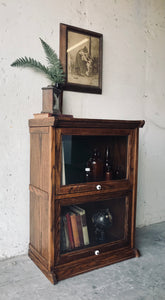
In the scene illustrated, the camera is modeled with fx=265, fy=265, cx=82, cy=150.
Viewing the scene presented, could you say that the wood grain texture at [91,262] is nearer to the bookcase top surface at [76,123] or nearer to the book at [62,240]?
the book at [62,240]

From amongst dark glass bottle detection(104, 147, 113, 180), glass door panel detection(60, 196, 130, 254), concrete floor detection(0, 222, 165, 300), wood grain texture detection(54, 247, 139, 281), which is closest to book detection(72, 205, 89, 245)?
glass door panel detection(60, 196, 130, 254)

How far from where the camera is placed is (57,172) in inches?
69.7

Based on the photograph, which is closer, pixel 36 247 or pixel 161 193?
pixel 36 247

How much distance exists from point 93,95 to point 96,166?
0.78 m

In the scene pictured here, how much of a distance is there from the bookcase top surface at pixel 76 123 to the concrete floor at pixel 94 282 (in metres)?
1.06

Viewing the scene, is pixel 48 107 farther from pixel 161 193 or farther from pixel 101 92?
pixel 161 193

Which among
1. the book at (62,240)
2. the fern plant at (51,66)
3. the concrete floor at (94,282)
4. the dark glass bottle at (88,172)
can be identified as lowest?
the concrete floor at (94,282)

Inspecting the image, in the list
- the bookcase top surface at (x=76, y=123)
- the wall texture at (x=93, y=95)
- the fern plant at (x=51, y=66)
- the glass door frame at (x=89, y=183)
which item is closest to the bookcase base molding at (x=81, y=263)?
the wall texture at (x=93, y=95)

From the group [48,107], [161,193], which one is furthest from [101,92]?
[161,193]

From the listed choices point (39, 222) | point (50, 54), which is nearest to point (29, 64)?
point (50, 54)

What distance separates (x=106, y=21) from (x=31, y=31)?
0.82 meters

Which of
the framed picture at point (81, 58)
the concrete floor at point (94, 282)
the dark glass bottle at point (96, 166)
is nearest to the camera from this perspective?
the concrete floor at point (94, 282)

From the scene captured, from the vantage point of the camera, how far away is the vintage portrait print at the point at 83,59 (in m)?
2.33

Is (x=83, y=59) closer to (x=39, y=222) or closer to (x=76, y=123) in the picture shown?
(x=76, y=123)
